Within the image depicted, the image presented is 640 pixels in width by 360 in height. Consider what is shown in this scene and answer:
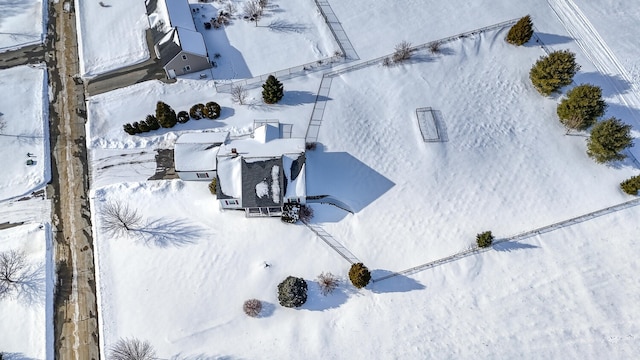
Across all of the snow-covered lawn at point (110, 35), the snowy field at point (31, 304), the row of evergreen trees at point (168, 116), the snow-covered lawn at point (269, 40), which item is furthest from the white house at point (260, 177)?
the snow-covered lawn at point (110, 35)

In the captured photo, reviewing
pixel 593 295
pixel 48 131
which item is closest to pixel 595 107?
pixel 593 295

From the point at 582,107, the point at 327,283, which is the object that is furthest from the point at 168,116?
the point at 582,107

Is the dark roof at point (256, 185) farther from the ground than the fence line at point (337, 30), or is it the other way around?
the fence line at point (337, 30)

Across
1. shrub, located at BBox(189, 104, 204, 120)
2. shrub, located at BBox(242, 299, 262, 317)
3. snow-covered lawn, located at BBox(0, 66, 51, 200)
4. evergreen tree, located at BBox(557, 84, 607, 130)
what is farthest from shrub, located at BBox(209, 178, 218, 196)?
evergreen tree, located at BBox(557, 84, 607, 130)

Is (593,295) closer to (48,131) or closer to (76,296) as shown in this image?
(76,296)

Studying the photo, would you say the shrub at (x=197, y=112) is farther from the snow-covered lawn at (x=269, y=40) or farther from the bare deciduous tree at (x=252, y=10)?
the bare deciduous tree at (x=252, y=10)

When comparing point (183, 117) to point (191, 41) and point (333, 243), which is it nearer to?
point (191, 41)

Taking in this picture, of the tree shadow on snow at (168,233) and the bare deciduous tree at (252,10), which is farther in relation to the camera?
the bare deciduous tree at (252,10)
